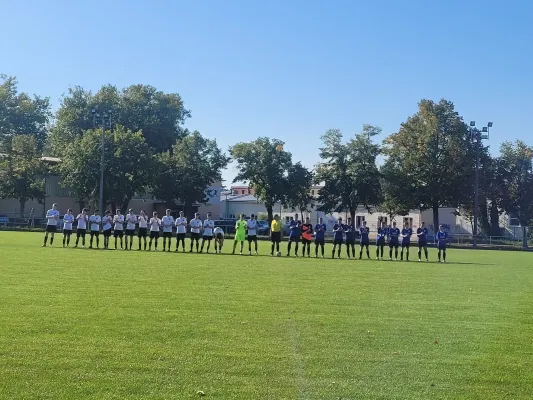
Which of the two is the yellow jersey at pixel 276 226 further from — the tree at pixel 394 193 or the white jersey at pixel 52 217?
the tree at pixel 394 193

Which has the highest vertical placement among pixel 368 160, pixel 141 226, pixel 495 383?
pixel 368 160

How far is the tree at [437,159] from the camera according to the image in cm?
5922

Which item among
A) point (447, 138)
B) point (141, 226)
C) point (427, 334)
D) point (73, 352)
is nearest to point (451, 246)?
point (447, 138)

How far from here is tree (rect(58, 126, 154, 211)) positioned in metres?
58.0

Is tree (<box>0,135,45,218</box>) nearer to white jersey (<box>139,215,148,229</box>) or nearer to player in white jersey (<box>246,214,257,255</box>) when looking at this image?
white jersey (<box>139,215,148,229</box>)

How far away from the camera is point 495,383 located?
7051 mm

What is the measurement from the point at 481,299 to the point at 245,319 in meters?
5.94

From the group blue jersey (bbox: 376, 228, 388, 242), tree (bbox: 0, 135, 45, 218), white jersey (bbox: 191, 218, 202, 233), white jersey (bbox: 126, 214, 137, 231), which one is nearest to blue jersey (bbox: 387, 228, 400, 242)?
blue jersey (bbox: 376, 228, 388, 242)

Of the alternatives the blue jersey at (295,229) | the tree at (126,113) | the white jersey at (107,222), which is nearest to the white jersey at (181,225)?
the white jersey at (107,222)

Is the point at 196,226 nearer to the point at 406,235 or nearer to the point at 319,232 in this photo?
the point at 319,232

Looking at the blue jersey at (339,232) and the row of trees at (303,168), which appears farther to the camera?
the row of trees at (303,168)

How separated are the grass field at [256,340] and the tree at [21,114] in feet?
225

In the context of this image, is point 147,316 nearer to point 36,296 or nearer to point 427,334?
point 36,296

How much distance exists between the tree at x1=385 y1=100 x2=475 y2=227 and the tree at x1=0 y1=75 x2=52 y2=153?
140 feet
